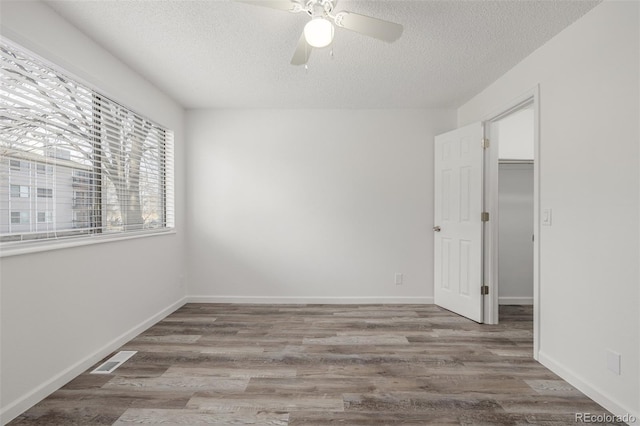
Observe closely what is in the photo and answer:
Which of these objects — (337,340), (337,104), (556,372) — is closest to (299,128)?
(337,104)

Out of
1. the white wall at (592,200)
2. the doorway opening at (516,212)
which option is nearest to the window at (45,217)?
the white wall at (592,200)

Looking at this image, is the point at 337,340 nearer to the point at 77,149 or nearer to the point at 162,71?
the point at 77,149

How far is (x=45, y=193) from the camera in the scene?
195cm

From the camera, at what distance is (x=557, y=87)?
86.1 inches

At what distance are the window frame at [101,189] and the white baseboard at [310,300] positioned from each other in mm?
978

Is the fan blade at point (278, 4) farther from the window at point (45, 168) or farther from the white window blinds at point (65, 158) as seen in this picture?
the window at point (45, 168)

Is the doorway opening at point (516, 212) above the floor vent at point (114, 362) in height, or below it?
above

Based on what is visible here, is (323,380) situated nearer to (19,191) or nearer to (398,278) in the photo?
(398,278)

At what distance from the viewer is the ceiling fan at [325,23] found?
1577 millimetres

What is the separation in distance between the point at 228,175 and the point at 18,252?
230 cm

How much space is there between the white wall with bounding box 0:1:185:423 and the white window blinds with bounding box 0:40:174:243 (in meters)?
0.14

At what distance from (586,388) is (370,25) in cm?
260

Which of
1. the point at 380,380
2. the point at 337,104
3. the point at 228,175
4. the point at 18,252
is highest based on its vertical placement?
the point at 337,104

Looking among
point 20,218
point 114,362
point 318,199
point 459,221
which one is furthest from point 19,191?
point 459,221
